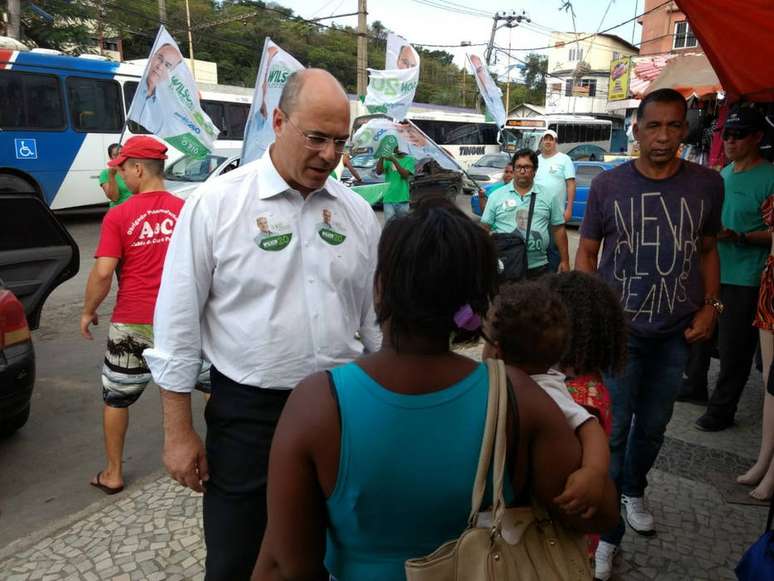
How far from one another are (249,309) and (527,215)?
10.9 feet

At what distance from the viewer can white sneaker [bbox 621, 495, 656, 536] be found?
2912mm

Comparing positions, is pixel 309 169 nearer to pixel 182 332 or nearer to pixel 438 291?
pixel 182 332

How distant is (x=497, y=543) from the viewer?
1.16 m

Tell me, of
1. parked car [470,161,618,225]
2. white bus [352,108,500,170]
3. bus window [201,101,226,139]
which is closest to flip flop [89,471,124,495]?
parked car [470,161,618,225]

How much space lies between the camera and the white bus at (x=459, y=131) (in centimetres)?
2531

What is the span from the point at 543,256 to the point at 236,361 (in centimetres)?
345

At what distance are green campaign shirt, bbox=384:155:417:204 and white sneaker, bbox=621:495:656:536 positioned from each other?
276 inches

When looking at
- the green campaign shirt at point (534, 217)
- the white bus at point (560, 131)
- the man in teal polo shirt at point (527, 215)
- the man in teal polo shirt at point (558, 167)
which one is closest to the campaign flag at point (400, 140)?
the man in teal polo shirt at point (558, 167)

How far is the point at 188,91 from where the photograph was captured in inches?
247

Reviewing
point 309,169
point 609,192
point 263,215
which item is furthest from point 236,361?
point 609,192

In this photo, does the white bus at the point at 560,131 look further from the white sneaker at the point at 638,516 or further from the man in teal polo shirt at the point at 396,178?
the white sneaker at the point at 638,516

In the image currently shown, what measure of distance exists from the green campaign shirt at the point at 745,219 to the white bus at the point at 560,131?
20923mm

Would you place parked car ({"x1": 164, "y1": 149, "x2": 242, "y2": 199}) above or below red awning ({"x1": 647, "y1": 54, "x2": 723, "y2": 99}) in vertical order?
below

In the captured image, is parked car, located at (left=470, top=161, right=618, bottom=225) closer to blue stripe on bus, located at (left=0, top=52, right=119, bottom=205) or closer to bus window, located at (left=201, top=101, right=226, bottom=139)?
bus window, located at (left=201, top=101, right=226, bottom=139)
